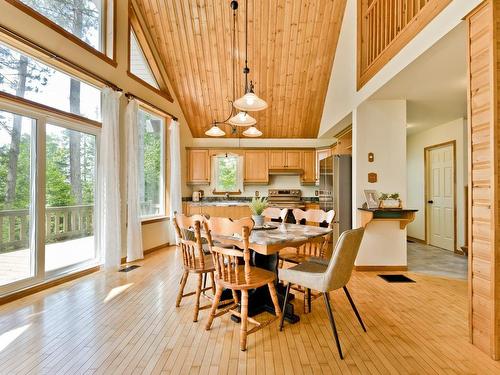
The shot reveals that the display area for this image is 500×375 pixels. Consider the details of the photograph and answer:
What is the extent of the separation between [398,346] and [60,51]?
4.57 m

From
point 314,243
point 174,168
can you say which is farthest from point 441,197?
point 174,168

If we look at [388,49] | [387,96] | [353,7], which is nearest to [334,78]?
[353,7]

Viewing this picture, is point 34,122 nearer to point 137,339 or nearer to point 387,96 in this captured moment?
point 137,339

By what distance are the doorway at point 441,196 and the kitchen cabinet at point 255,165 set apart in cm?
360

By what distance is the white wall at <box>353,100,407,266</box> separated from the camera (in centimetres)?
392

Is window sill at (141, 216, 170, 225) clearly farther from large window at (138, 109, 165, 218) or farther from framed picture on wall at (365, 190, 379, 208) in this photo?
framed picture on wall at (365, 190, 379, 208)

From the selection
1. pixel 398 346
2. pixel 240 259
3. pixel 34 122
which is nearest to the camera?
pixel 398 346

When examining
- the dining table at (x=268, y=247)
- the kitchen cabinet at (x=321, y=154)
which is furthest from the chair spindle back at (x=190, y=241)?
the kitchen cabinet at (x=321, y=154)

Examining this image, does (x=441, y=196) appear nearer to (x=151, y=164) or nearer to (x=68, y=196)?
(x=151, y=164)

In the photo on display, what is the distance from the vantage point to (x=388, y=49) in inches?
124

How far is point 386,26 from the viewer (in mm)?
3285

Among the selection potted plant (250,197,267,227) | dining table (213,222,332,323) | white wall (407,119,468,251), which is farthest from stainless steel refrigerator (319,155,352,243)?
white wall (407,119,468,251)

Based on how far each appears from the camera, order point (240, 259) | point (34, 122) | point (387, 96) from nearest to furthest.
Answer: point (240, 259)
point (34, 122)
point (387, 96)

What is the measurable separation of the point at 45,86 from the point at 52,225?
1.70 m
